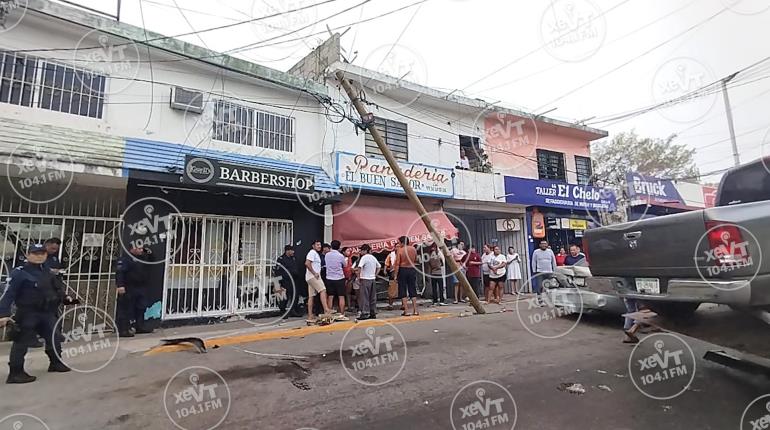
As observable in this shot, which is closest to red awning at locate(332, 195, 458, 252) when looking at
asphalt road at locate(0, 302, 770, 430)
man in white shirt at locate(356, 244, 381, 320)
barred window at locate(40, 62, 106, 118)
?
man in white shirt at locate(356, 244, 381, 320)

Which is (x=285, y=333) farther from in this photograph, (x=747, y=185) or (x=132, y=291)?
(x=747, y=185)

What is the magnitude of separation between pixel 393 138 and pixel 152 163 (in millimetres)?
6665

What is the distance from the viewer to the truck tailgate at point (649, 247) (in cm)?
368

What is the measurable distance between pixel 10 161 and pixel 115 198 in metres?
2.44

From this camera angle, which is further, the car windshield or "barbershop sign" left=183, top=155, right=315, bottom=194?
"barbershop sign" left=183, top=155, right=315, bottom=194

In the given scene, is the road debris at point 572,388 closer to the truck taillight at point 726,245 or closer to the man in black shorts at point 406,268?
the truck taillight at point 726,245

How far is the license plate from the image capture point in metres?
3.99

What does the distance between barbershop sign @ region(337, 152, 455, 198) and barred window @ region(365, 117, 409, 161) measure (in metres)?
0.85

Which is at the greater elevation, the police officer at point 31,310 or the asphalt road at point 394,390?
the police officer at point 31,310

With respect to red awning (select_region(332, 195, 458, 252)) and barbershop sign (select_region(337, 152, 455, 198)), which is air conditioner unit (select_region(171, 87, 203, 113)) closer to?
barbershop sign (select_region(337, 152, 455, 198))

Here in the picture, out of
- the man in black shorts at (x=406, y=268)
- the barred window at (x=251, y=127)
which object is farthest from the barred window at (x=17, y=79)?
the man in black shorts at (x=406, y=268)

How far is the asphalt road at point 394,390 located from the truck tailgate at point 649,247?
1.19 metres

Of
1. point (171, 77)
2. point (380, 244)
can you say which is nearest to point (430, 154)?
point (380, 244)

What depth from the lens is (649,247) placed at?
4.09 m
